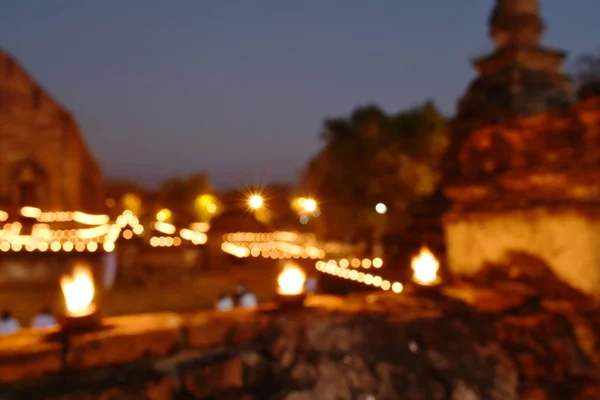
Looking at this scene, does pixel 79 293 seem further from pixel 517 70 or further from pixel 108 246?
pixel 517 70

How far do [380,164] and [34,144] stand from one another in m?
16.8

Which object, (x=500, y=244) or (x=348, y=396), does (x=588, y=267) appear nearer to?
(x=500, y=244)

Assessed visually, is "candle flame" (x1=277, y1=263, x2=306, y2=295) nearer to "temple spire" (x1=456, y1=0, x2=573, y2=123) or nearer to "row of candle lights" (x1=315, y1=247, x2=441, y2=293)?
"row of candle lights" (x1=315, y1=247, x2=441, y2=293)

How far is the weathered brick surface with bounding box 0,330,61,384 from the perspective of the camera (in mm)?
2121

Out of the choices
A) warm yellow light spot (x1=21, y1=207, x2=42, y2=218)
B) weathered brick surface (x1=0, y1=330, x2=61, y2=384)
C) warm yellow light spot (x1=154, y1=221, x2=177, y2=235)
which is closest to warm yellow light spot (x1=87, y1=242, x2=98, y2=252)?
warm yellow light spot (x1=154, y1=221, x2=177, y2=235)

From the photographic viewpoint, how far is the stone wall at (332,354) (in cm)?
228

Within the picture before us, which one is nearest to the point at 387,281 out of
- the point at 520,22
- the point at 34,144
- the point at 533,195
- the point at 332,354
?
the point at 533,195

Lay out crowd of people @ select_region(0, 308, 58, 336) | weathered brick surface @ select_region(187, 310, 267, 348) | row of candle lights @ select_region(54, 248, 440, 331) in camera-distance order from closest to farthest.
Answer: row of candle lights @ select_region(54, 248, 440, 331) → weathered brick surface @ select_region(187, 310, 267, 348) → crowd of people @ select_region(0, 308, 58, 336)

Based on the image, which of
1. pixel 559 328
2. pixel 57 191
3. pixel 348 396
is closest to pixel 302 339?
pixel 348 396

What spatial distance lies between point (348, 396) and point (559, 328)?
5.03ft

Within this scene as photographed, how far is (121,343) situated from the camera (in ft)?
7.82

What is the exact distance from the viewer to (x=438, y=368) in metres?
2.80

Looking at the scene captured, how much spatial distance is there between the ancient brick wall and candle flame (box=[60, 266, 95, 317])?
74.1 feet

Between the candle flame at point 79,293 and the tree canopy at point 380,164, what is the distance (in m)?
15.3
